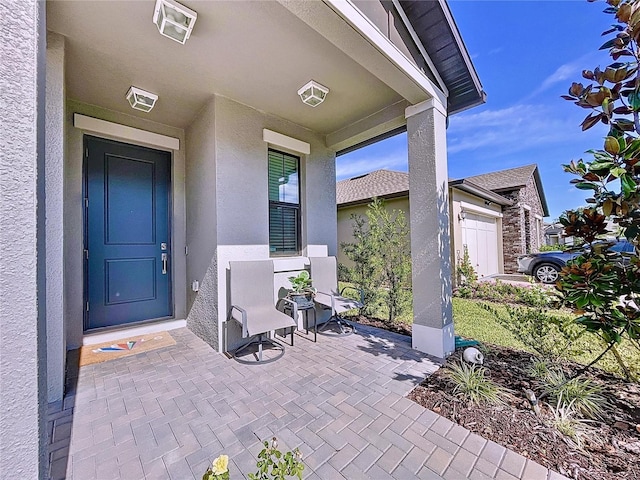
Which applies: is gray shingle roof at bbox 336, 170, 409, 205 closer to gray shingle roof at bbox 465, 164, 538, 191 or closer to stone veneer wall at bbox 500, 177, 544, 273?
gray shingle roof at bbox 465, 164, 538, 191

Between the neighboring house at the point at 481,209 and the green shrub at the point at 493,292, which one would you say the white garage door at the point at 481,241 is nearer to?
the neighboring house at the point at 481,209

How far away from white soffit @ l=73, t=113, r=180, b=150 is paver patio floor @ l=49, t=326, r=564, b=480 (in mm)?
3245

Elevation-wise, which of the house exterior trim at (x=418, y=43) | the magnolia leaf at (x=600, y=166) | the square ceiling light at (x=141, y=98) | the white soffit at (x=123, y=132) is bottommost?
the magnolia leaf at (x=600, y=166)

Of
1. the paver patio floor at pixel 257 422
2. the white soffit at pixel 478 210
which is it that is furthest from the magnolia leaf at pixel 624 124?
the white soffit at pixel 478 210

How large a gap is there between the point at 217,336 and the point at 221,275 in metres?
0.83

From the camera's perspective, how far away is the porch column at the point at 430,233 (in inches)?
138

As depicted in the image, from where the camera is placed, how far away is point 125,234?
4324mm

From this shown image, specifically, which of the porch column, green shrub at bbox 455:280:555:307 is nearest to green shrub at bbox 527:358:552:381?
the porch column

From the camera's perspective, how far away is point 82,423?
2.22 meters

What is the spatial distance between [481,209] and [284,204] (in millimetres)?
8639

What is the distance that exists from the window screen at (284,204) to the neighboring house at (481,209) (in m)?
4.93

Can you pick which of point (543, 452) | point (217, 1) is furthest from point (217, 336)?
point (217, 1)

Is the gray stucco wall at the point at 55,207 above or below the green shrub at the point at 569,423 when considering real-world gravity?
above

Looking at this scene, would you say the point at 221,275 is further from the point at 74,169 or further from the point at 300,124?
the point at 300,124
